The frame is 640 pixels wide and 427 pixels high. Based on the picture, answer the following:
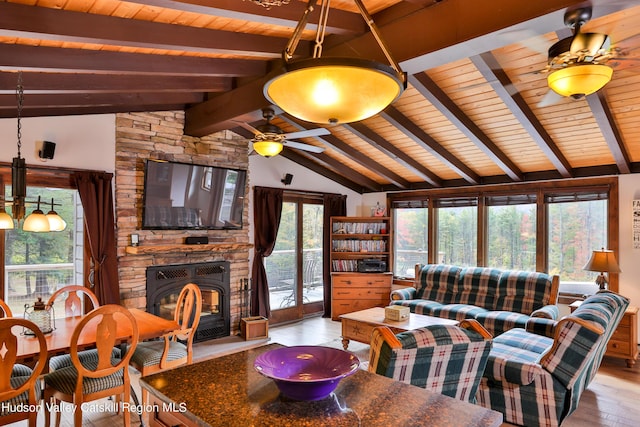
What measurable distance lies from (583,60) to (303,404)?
223cm

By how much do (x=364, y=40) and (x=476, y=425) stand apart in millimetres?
2723

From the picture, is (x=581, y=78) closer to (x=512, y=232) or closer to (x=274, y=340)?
(x=512, y=232)

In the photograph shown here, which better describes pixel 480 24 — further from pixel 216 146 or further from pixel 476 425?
pixel 216 146

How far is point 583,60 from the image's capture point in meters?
2.27

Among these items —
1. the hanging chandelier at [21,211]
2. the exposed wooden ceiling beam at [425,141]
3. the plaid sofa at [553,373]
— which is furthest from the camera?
the exposed wooden ceiling beam at [425,141]

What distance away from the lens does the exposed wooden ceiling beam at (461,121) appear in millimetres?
3814

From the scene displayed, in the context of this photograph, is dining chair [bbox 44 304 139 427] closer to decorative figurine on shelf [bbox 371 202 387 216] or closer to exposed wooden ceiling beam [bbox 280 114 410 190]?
exposed wooden ceiling beam [bbox 280 114 410 190]

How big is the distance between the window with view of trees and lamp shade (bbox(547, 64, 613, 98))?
3802mm

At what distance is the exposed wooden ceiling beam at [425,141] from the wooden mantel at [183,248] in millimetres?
2672

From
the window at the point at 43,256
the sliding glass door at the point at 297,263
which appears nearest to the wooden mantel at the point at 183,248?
the window at the point at 43,256

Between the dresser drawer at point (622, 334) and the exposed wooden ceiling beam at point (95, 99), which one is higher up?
the exposed wooden ceiling beam at point (95, 99)

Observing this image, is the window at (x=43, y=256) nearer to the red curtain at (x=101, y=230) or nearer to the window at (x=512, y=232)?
the red curtain at (x=101, y=230)

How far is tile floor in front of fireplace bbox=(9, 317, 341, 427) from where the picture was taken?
3.49 metres

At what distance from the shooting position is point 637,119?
4234 millimetres
